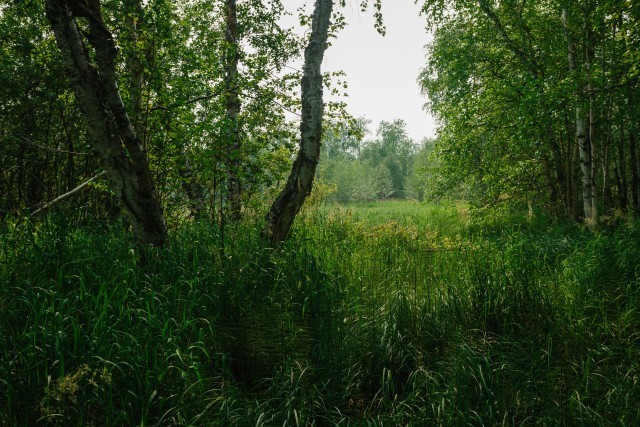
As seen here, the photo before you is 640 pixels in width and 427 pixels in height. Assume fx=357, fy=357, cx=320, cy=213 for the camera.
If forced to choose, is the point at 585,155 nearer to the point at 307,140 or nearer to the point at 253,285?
the point at 307,140

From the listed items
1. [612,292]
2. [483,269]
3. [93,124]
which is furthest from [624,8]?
[93,124]

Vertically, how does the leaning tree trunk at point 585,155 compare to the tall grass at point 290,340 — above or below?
above

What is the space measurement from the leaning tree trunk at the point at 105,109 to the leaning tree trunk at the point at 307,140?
4.81 ft

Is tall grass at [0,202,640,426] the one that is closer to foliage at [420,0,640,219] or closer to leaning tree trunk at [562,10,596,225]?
leaning tree trunk at [562,10,596,225]

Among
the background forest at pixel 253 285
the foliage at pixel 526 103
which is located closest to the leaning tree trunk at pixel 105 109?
the background forest at pixel 253 285

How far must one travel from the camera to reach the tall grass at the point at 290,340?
2.23 metres

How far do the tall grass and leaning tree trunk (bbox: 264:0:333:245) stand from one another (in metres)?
0.38

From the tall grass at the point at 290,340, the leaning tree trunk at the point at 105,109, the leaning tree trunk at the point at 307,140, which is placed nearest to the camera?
the tall grass at the point at 290,340

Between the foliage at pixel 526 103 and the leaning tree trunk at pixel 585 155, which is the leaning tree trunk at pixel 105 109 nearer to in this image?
the foliage at pixel 526 103

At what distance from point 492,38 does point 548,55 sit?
1.39 metres

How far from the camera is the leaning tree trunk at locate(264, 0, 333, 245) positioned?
4770mm

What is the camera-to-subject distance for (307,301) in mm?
3561

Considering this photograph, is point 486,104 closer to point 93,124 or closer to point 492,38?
point 492,38

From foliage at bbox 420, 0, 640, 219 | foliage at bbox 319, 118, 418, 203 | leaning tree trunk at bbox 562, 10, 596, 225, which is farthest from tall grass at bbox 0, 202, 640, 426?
foliage at bbox 319, 118, 418, 203
